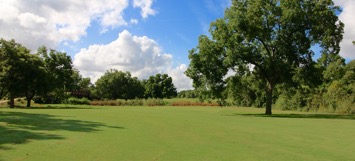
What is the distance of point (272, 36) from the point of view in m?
28.5

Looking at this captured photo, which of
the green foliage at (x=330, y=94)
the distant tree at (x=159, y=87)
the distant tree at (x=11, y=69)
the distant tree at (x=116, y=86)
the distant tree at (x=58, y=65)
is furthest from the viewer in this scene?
the distant tree at (x=159, y=87)

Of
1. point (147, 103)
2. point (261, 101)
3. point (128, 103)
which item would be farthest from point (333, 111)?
point (128, 103)

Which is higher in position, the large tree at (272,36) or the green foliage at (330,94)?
the large tree at (272,36)

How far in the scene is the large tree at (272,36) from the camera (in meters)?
27.0

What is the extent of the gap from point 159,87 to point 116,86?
46.0ft

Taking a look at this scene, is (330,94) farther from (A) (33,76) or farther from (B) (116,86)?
(B) (116,86)

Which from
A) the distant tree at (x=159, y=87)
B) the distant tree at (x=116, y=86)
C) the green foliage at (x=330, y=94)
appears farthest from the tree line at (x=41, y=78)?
the green foliage at (x=330, y=94)

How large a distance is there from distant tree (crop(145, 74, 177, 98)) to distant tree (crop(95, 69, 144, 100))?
427cm

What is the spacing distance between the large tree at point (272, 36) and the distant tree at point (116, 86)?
200ft

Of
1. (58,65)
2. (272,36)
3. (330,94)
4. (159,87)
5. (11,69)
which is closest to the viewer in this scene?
(272,36)

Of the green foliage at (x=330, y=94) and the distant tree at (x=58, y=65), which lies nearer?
the green foliage at (x=330, y=94)

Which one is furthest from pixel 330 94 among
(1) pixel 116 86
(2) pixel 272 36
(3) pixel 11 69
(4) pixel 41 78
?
(1) pixel 116 86

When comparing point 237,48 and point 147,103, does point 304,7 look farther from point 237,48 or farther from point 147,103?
point 147,103

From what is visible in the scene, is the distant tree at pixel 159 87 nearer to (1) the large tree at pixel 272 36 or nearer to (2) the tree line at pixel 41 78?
(2) the tree line at pixel 41 78
